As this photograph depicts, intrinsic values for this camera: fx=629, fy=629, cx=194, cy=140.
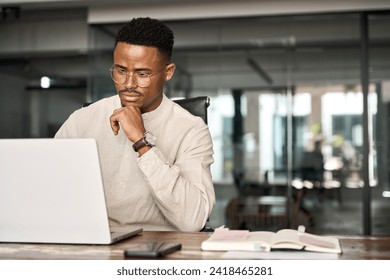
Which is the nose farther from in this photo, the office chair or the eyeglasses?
the office chair

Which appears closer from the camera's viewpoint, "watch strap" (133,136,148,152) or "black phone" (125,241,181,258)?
"black phone" (125,241,181,258)

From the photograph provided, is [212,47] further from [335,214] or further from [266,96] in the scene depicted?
[335,214]

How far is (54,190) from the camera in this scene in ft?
5.56

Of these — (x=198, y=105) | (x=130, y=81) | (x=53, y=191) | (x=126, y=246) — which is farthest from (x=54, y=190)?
(x=198, y=105)

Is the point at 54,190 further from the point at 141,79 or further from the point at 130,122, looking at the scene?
the point at 141,79

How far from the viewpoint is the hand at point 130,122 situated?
2.23m

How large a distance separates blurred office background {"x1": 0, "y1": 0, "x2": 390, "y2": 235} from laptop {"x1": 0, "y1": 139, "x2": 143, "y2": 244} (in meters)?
4.70

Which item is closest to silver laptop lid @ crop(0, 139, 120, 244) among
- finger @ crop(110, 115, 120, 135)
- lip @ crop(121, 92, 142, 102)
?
finger @ crop(110, 115, 120, 135)

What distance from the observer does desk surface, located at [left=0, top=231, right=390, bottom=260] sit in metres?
1.57

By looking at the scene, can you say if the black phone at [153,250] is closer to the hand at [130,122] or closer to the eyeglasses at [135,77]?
the hand at [130,122]

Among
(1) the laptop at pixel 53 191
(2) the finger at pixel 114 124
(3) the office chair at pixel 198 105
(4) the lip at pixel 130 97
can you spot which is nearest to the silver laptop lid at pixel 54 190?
(1) the laptop at pixel 53 191

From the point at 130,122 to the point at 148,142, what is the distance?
112 mm
